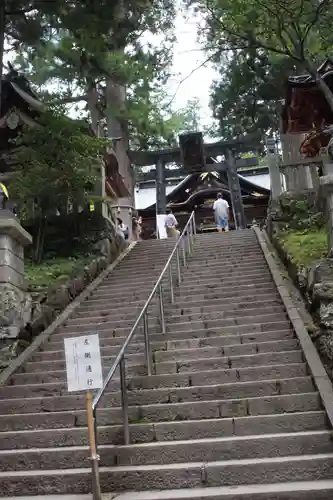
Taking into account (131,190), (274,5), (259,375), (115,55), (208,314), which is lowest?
(259,375)

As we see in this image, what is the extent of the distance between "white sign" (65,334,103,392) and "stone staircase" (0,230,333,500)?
86 cm

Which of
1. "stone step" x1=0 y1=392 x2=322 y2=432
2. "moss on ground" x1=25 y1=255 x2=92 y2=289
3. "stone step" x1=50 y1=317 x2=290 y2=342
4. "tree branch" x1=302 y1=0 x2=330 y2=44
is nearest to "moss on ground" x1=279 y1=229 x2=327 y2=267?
"stone step" x1=50 y1=317 x2=290 y2=342

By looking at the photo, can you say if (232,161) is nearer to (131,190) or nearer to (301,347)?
(131,190)

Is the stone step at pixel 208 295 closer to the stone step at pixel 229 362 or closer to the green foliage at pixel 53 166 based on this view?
the stone step at pixel 229 362

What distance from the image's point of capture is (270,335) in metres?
7.06

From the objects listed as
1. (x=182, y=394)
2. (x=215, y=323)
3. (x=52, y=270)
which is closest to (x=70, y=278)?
(x=52, y=270)

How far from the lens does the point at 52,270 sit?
1071cm

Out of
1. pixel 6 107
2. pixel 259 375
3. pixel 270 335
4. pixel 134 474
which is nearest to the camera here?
pixel 134 474

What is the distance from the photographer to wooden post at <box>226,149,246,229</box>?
22594 mm

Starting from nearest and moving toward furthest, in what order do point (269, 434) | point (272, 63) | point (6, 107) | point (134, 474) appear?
point (134, 474), point (269, 434), point (6, 107), point (272, 63)

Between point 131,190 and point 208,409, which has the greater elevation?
point 131,190

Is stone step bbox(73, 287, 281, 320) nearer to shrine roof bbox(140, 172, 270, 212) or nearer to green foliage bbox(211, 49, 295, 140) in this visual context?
green foliage bbox(211, 49, 295, 140)

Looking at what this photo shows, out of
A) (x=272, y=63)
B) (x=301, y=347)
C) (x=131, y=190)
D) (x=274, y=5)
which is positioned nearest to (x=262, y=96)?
(x=272, y=63)

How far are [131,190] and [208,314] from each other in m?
14.6
